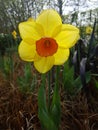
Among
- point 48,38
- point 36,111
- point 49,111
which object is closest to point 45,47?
point 48,38

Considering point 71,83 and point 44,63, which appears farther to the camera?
point 71,83

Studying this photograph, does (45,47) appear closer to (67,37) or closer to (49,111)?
(67,37)

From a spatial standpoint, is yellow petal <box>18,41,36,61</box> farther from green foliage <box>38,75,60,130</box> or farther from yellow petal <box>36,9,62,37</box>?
green foliage <box>38,75,60,130</box>

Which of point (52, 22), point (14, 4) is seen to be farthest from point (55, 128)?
point (14, 4)

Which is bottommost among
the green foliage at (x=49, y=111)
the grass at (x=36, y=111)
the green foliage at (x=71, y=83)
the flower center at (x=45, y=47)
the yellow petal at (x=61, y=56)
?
the grass at (x=36, y=111)

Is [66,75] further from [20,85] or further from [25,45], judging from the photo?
[25,45]

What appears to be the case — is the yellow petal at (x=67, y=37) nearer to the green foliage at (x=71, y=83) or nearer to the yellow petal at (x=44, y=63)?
the yellow petal at (x=44, y=63)

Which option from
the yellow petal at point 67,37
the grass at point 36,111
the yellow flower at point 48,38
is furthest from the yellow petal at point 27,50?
the grass at point 36,111

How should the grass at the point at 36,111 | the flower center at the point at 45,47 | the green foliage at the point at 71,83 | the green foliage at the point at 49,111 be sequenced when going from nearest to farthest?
the flower center at the point at 45,47 < the green foliage at the point at 49,111 < the grass at the point at 36,111 < the green foliage at the point at 71,83
